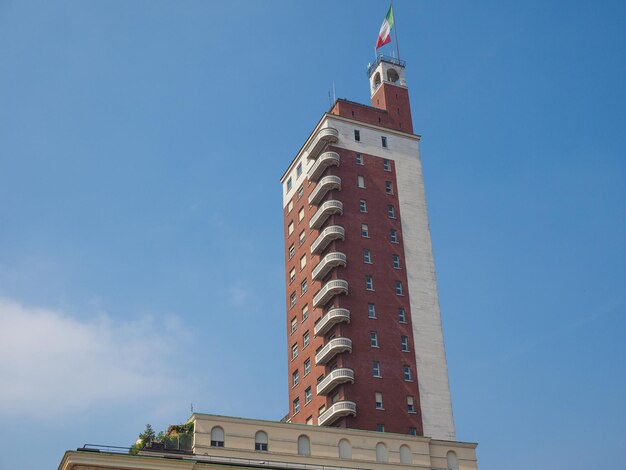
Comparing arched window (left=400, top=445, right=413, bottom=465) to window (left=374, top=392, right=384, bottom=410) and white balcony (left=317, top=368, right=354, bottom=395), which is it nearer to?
window (left=374, top=392, right=384, bottom=410)

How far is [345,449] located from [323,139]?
42.9 m

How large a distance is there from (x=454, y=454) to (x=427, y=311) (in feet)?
71.5

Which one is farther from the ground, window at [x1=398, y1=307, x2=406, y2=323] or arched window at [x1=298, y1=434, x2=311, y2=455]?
window at [x1=398, y1=307, x2=406, y2=323]

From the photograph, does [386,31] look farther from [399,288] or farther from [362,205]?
[399,288]

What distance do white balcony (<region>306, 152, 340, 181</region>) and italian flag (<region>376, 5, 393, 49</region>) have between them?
22.1 meters

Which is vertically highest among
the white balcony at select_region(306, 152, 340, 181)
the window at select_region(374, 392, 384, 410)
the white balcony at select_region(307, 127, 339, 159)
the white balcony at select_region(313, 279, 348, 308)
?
the white balcony at select_region(307, 127, 339, 159)

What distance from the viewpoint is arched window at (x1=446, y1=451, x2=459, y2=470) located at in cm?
8612

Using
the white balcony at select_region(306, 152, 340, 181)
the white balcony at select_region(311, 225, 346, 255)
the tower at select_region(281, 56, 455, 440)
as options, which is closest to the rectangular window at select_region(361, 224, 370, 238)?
the tower at select_region(281, 56, 455, 440)

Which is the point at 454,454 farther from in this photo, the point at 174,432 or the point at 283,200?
the point at 283,200

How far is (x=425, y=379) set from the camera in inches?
3920

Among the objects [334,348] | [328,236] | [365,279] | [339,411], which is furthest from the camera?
[328,236]

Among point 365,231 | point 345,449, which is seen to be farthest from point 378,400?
point 365,231

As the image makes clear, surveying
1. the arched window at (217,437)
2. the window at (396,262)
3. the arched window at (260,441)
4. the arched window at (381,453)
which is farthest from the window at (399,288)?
the arched window at (217,437)

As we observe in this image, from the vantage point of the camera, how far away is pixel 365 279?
102875 mm
